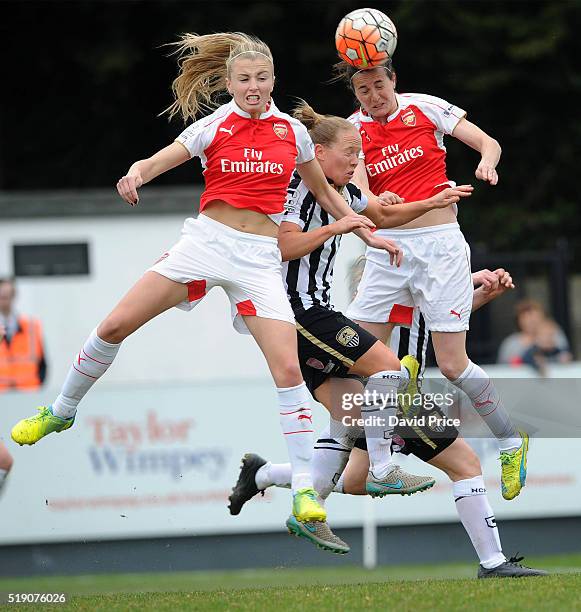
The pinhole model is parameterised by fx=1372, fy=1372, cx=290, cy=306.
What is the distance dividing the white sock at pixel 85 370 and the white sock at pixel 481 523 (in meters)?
2.42

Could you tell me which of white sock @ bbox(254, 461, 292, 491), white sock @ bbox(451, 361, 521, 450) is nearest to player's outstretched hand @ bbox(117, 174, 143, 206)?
white sock @ bbox(254, 461, 292, 491)

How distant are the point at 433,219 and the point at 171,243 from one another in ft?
26.0

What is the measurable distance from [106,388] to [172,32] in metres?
12.5

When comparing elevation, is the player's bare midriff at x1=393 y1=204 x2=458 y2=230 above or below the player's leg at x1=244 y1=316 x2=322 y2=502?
above

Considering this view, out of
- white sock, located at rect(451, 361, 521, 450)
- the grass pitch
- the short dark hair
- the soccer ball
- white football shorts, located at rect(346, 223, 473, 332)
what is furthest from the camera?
white sock, located at rect(451, 361, 521, 450)

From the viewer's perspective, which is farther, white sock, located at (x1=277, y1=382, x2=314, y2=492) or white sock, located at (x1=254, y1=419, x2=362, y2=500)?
white sock, located at (x1=254, y1=419, x2=362, y2=500)

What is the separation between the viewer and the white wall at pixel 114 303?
16.0 m

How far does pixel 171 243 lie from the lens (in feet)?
52.7

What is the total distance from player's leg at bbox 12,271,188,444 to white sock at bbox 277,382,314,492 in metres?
0.83

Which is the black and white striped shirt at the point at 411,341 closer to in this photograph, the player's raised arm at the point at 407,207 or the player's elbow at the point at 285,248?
the player's raised arm at the point at 407,207

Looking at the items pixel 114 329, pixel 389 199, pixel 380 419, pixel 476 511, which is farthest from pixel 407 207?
pixel 476 511

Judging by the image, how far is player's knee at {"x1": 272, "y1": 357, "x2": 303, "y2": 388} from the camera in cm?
761

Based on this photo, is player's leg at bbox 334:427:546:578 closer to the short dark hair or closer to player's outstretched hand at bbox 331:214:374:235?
player's outstretched hand at bbox 331:214:374:235

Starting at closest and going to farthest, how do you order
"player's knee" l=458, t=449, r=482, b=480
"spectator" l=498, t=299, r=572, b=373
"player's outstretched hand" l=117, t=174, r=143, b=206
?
"player's outstretched hand" l=117, t=174, r=143, b=206 → "player's knee" l=458, t=449, r=482, b=480 → "spectator" l=498, t=299, r=572, b=373
